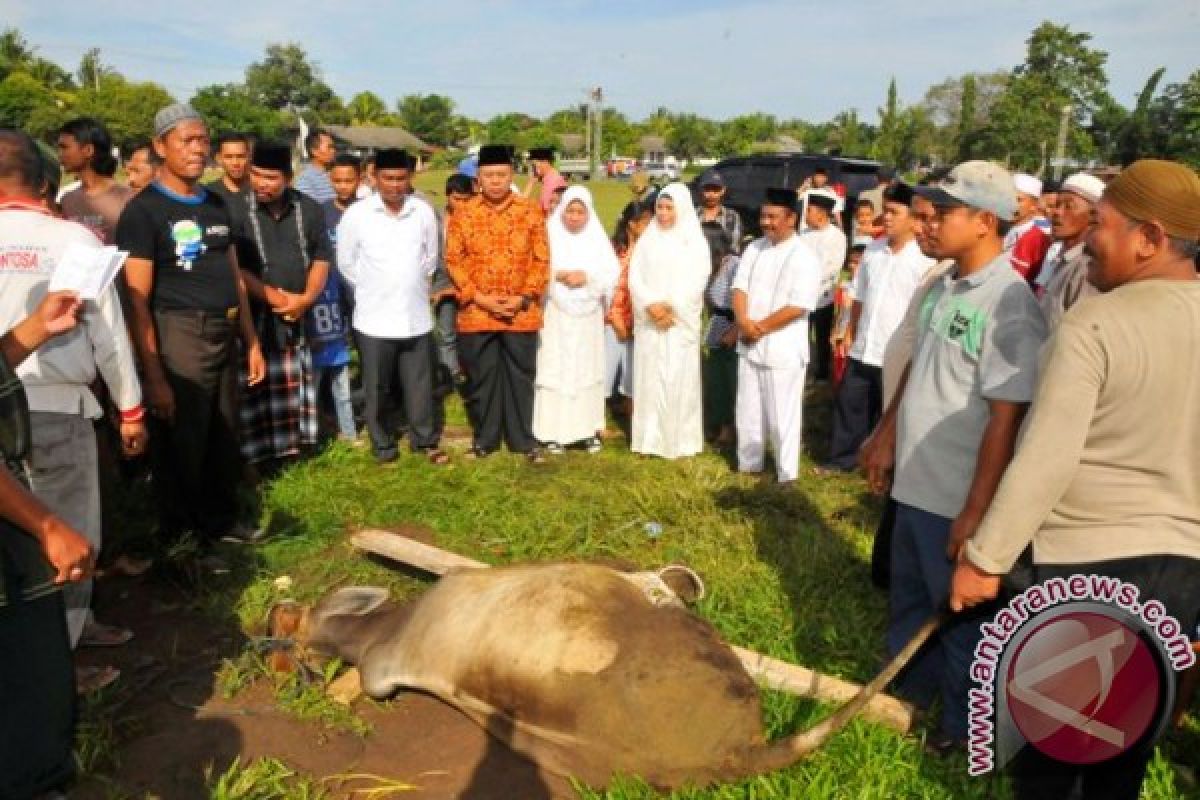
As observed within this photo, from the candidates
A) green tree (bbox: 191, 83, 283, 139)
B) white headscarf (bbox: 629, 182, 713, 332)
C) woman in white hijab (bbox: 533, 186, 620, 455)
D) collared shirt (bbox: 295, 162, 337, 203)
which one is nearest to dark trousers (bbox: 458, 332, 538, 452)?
woman in white hijab (bbox: 533, 186, 620, 455)

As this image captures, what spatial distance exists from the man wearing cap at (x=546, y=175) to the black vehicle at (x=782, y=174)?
7354mm

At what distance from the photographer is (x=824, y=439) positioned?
665 centimetres

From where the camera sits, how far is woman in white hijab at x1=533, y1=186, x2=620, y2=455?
5918 millimetres

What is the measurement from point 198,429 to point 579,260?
2775 mm

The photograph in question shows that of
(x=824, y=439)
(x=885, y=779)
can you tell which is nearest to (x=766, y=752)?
(x=885, y=779)

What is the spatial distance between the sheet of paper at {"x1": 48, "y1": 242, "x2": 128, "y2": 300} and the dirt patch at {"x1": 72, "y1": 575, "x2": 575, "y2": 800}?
160 cm

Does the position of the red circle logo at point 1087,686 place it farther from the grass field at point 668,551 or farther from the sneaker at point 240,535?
the sneaker at point 240,535

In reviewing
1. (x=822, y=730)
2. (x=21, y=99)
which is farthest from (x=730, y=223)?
(x=21, y=99)

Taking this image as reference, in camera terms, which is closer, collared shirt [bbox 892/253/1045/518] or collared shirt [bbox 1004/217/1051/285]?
collared shirt [bbox 892/253/1045/518]

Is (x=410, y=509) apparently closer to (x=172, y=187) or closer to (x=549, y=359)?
(x=549, y=359)

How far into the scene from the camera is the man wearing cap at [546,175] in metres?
7.80

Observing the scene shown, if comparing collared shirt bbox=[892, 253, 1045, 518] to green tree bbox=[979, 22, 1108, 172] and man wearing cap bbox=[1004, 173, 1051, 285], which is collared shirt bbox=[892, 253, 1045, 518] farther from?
green tree bbox=[979, 22, 1108, 172]

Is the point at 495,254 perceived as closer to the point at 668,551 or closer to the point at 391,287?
the point at 391,287

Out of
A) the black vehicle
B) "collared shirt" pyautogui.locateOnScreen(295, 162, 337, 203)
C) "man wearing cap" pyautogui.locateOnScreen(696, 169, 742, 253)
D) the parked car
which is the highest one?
the parked car
